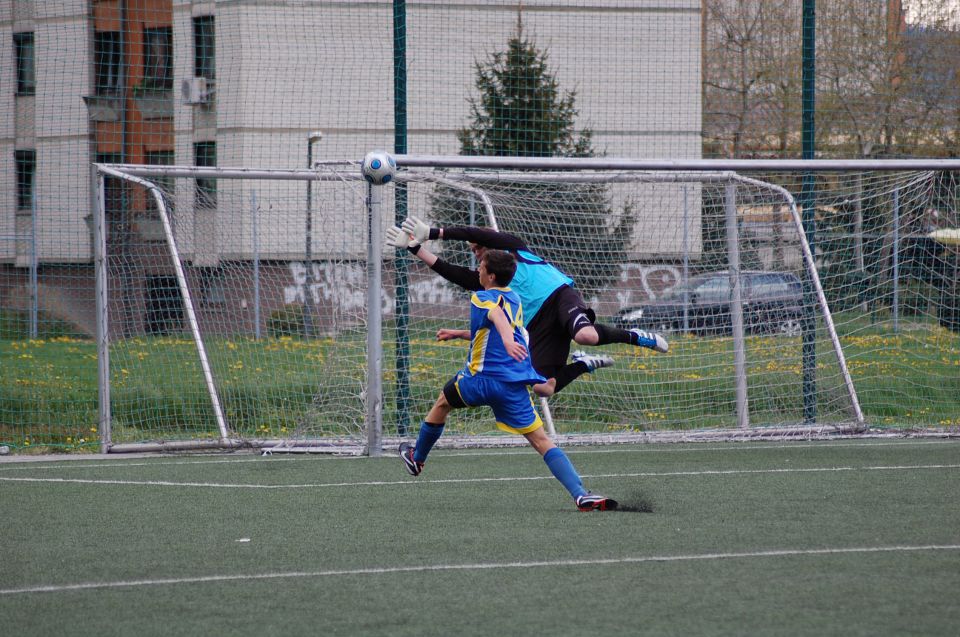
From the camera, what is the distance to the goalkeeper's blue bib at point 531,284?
816 cm

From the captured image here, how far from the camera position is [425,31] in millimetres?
15844

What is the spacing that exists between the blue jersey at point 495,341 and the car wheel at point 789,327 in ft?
16.6

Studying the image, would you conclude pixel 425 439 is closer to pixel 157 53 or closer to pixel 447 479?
pixel 447 479

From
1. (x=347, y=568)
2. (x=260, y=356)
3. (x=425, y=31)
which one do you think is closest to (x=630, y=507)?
(x=347, y=568)

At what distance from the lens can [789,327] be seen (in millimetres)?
10898

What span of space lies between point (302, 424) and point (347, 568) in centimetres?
507

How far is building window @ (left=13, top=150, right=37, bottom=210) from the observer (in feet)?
58.8

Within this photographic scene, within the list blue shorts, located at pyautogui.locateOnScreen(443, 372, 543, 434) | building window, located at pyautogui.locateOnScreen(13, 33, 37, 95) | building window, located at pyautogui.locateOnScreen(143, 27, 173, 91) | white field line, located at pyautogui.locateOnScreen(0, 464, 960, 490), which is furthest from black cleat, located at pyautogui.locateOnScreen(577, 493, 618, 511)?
building window, located at pyautogui.locateOnScreen(143, 27, 173, 91)

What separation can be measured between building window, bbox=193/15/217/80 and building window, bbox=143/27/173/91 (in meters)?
0.41

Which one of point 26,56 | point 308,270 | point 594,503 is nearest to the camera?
point 594,503

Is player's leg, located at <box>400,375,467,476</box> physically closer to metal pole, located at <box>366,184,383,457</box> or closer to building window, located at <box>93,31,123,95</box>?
metal pole, located at <box>366,184,383,457</box>

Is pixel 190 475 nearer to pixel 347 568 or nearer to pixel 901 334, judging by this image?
pixel 347 568

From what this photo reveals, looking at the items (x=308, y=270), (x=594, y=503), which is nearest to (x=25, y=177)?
(x=308, y=270)

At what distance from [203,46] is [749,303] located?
1085 cm
